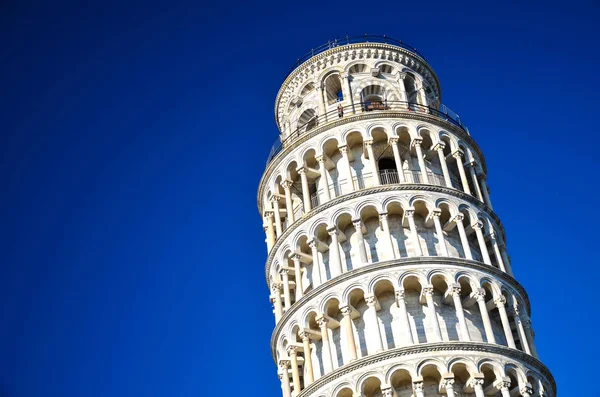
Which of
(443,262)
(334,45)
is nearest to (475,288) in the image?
(443,262)

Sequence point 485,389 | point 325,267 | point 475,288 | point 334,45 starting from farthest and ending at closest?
point 334,45 < point 325,267 < point 475,288 < point 485,389

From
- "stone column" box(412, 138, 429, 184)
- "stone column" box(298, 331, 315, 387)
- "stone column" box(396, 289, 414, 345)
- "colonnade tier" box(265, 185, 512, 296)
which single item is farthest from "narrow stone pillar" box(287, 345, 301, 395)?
"stone column" box(412, 138, 429, 184)

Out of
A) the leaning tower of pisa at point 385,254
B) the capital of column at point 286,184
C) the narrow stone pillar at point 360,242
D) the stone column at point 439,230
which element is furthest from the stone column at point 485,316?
the capital of column at point 286,184

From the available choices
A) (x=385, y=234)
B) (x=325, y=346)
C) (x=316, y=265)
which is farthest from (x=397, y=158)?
(x=325, y=346)

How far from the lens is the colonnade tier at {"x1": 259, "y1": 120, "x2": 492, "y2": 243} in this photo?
45469 mm

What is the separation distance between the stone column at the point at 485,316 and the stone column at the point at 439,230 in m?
2.51

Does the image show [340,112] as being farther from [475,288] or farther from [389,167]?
[475,288]

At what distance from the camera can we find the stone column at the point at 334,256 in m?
41.9

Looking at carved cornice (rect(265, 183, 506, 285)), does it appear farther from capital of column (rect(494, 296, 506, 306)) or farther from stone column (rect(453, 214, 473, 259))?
capital of column (rect(494, 296, 506, 306))

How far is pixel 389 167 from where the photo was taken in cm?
4734

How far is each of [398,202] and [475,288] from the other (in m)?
5.60

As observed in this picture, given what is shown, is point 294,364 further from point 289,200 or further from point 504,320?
point 504,320

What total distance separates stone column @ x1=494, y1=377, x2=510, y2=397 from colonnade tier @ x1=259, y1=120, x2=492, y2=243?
11.2 metres

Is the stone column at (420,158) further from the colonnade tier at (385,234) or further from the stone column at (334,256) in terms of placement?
the stone column at (334,256)
